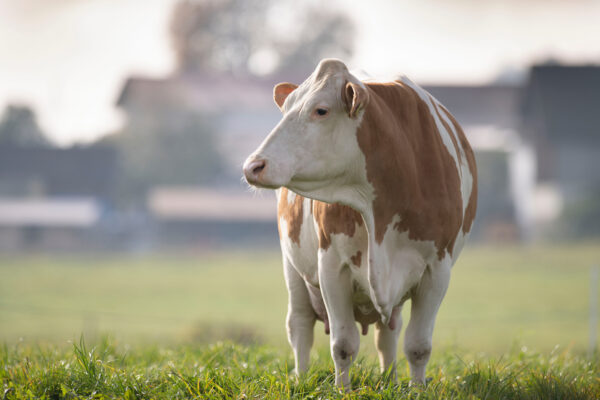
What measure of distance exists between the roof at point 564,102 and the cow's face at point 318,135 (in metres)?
38.7

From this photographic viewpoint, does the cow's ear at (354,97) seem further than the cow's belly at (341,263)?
No

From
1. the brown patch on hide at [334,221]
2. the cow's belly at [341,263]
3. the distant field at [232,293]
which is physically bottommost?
the distant field at [232,293]

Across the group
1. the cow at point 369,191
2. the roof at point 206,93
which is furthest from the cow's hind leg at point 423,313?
the roof at point 206,93

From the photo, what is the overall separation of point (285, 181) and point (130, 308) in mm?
25151

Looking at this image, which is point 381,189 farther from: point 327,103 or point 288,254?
point 288,254

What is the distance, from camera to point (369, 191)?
3.64m

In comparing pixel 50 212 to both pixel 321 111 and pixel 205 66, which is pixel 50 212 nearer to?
pixel 205 66

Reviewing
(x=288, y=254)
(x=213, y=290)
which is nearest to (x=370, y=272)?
(x=288, y=254)

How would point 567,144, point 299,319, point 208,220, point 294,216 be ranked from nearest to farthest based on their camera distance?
point 294,216 < point 299,319 < point 567,144 < point 208,220

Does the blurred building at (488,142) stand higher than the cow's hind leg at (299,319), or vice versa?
the blurred building at (488,142)

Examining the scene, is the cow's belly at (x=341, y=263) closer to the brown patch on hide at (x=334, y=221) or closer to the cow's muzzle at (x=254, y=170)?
the brown patch on hide at (x=334, y=221)

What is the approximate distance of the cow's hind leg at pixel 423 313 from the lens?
3.89 metres

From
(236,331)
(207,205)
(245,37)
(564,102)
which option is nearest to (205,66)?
(245,37)

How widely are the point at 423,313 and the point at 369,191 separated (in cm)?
79
